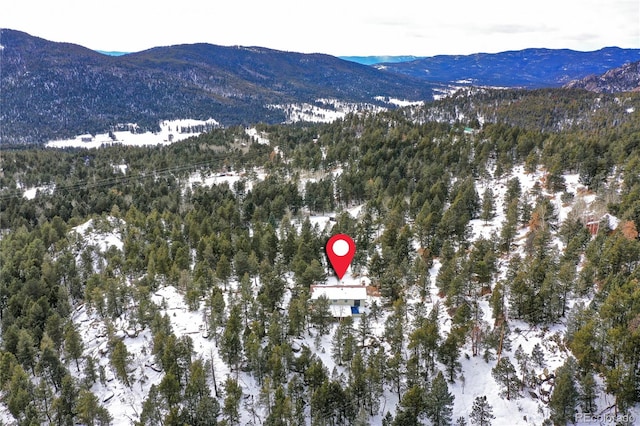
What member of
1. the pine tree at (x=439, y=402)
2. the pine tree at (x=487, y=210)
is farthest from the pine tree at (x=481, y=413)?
the pine tree at (x=487, y=210)

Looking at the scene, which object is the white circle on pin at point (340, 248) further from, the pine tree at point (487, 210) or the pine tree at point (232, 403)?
the pine tree at point (232, 403)

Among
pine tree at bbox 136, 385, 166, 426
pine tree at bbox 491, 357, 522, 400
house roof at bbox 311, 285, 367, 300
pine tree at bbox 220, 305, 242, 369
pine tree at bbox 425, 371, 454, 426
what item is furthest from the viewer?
Answer: house roof at bbox 311, 285, 367, 300

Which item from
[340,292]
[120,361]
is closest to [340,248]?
[340,292]

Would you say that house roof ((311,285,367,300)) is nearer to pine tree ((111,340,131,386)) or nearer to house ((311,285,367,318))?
house ((311,285,367,318))

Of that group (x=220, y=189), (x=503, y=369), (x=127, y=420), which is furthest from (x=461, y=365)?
(x=220, y=189)

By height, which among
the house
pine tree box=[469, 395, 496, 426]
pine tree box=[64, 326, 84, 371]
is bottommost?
pine tree box=[469, 395, 496, 426]

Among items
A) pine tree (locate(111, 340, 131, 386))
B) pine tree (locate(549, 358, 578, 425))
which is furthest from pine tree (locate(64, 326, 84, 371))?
pine tree (locate(549, 358, 578, 425))

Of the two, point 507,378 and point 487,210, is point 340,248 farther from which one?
point 507,378
